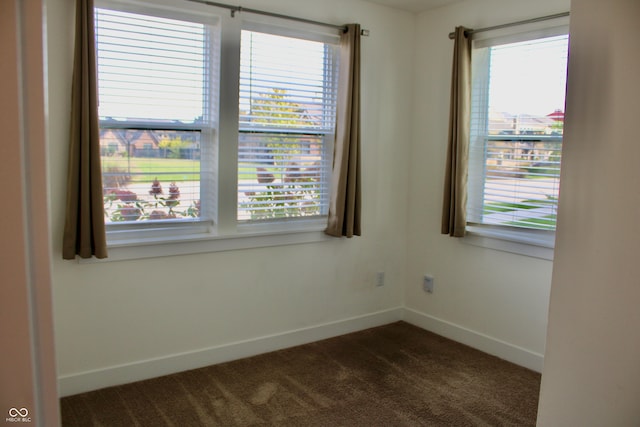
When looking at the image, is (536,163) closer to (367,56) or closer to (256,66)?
(367,56)

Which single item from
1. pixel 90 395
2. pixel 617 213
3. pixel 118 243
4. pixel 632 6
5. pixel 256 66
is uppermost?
pixel 256 66

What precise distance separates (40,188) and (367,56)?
354 centimetres

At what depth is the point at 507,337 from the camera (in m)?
3.76

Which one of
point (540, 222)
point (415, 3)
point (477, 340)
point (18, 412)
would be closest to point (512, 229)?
point (540, 222)

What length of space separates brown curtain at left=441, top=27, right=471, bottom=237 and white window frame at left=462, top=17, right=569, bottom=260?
4.1 inches

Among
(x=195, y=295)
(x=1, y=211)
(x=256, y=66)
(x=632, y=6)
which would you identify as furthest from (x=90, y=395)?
(x=632, y=6)

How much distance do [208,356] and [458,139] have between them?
2.22 meters

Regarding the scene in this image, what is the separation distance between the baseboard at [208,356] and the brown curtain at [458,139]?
1038mm

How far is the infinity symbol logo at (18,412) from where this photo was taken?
0.78m

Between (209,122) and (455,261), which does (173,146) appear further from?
(455,261)

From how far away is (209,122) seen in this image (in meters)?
3.41

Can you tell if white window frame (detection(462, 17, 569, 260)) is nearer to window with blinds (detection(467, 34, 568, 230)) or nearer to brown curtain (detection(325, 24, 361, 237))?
window with blinds (detection(467, 34, 568, 230))

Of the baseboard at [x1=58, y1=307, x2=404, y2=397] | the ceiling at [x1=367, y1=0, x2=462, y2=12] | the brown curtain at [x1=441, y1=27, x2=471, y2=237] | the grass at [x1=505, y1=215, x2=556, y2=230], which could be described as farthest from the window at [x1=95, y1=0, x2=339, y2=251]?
the grass at [x1=505, y1=215, x2=556, y2=230]

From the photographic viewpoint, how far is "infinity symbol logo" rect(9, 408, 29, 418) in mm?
776
